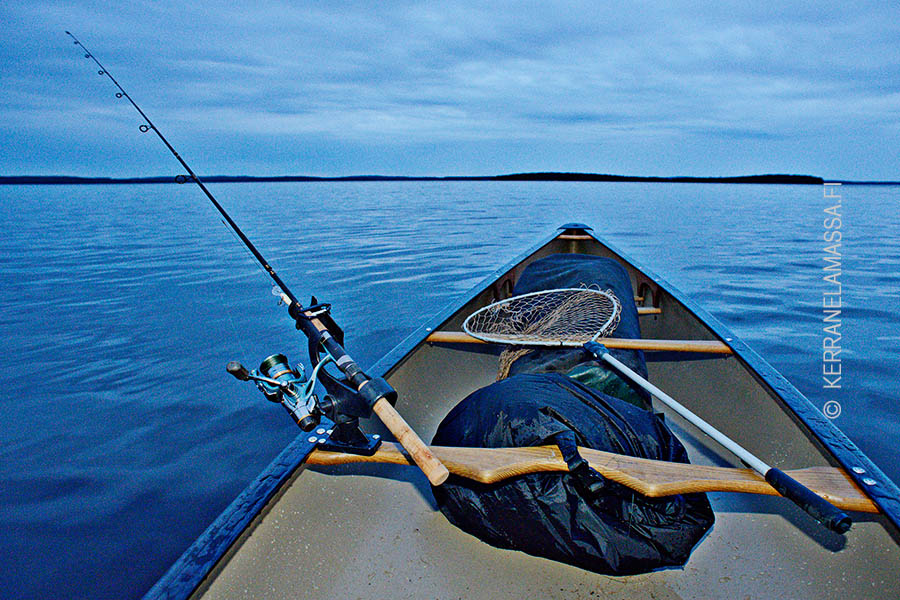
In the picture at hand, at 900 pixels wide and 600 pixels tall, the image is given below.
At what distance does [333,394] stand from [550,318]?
2579mm

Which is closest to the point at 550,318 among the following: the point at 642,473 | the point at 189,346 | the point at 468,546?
the point at 468,546

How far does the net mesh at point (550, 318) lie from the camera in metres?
3.73

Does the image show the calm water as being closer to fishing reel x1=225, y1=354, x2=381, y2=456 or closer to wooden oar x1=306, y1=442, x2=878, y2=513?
fishing reel x1=225, y1=354, x2=381, y2=456

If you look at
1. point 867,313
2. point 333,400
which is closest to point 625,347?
point 333,400

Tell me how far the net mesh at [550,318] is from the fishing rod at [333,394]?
59.7 inches

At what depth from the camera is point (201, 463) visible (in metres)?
4.11

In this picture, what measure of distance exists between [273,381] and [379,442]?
64 cm

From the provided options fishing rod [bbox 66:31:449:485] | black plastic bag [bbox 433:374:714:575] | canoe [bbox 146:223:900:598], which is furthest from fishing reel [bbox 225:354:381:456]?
black plastic bag [bbox 433:374:714:575]

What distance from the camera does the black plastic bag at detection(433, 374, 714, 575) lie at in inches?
75.7

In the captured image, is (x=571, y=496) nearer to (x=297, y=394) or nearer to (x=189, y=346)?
(x=297, y=394)

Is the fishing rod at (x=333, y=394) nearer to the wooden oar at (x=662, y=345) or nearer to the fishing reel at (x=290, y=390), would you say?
the fishing reel at (x=290, y=390)

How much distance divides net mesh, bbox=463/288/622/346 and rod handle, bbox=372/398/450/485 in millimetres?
1783

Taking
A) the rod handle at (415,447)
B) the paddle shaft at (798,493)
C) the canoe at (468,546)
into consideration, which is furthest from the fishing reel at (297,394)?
the paddle shaft at (798,493)

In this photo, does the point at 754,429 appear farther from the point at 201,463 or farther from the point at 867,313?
the point at 867,313
